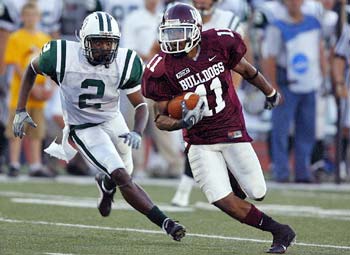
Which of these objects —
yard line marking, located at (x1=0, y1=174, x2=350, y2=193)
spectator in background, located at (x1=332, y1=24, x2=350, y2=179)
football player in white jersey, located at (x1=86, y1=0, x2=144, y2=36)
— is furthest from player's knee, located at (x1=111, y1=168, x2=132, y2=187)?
football player in white jersey, located at (x1=86, y1=0, x2=144, y2=36)

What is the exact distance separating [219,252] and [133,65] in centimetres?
161

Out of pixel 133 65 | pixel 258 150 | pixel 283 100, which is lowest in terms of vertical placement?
pixel 258 150

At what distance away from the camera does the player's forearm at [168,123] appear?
6.72 metres

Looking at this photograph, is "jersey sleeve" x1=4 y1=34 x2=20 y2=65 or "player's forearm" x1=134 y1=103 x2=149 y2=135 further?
"jersey sleeve" x1=4 y1=34 x2=20 y2=65

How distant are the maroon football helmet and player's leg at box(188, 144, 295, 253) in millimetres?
661

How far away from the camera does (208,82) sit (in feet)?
22.9

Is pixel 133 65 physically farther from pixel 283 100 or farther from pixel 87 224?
pixel 283 100

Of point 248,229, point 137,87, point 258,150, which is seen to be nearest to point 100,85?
point 137,87

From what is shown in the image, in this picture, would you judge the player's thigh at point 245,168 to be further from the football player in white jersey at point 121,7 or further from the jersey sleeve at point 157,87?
the football player in white jersey at point 121,7

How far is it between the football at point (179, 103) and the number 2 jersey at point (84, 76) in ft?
2.85

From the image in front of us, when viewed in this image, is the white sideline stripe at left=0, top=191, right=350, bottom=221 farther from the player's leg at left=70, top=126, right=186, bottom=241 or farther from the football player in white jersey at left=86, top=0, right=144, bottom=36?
the football player in white jersey at left=86, top=0, right=144, bottom=36

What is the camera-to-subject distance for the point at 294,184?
1195 centimetres

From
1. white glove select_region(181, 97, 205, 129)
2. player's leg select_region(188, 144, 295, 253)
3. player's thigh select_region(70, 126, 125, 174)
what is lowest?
player's leg select_region(188, 144, 295, 253)

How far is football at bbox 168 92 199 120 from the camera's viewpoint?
264 inches
